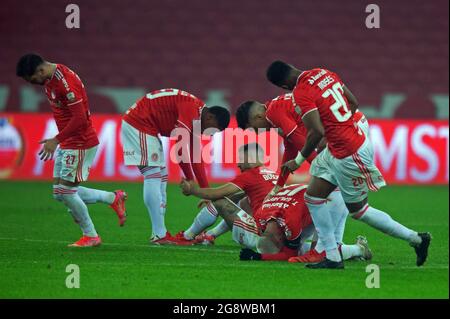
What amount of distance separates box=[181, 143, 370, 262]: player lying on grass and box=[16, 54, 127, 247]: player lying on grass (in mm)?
1442

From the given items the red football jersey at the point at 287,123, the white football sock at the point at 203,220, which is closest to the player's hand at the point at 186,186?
the red football jersey at the point at 287,123

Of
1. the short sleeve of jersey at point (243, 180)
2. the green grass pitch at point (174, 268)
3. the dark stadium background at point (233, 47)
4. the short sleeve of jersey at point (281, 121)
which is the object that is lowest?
the green grass pitch at point (174, 268)

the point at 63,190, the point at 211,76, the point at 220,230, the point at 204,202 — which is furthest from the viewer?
the point at 211,76

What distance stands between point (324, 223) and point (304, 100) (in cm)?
107

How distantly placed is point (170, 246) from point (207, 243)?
1.52 ft

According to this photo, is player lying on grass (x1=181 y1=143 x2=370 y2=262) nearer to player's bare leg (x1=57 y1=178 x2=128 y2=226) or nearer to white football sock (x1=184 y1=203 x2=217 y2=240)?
white football sock (x1=184 y1=203 x2=217 y2=240)

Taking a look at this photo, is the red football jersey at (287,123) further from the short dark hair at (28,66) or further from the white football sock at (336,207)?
the short dark hair at (28,66)

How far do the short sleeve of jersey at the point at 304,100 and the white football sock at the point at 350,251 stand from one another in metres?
1.50

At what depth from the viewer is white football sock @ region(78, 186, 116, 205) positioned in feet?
34.6

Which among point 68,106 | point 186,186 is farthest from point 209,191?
point 68,106

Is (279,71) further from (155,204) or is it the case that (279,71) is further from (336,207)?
→ (155,204)

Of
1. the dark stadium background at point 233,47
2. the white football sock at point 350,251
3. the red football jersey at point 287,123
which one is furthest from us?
the dark stadium background at point 233,47

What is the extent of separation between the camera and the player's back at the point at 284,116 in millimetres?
9305

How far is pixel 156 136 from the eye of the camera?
10742 mm
